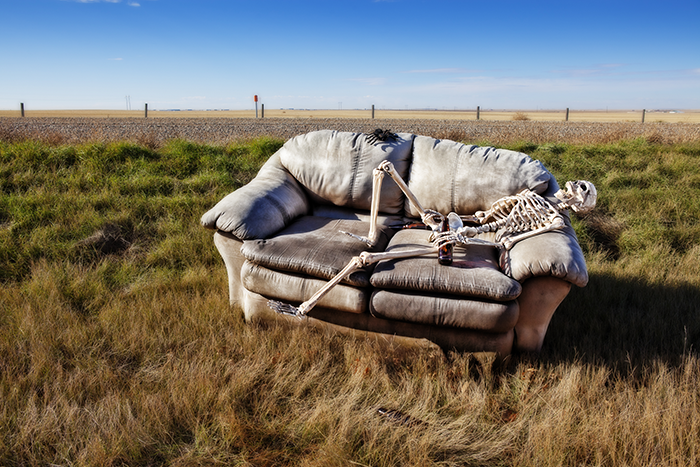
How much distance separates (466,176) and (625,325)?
5.00 feet

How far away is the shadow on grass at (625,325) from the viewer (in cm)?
273

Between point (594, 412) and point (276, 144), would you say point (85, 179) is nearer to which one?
point (276, 144)

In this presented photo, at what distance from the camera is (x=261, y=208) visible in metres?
3.30

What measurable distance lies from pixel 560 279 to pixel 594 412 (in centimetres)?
71

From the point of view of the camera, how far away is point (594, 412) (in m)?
2.22

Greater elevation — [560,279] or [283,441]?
[560,279]

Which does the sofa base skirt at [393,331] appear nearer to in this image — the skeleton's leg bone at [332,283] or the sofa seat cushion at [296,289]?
the sofa seat cushion at [296,289]

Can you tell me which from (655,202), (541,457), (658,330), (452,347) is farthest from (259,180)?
(655,202)

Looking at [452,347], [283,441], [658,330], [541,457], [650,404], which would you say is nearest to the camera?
[541,457]

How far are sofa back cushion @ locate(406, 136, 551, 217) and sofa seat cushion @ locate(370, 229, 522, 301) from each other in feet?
2.00

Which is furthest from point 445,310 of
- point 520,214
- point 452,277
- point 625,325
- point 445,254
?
point 625,325

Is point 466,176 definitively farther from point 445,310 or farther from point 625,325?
point 625,325

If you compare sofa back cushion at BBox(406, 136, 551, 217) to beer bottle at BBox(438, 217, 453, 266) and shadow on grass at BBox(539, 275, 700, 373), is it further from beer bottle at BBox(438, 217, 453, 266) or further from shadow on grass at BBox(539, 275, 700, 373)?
shadow on grass at BBox(539, 275, 700, 373)

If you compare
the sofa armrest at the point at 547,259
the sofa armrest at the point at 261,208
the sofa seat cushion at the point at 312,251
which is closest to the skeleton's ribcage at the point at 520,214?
the sofa armrest at the point at 547,259
